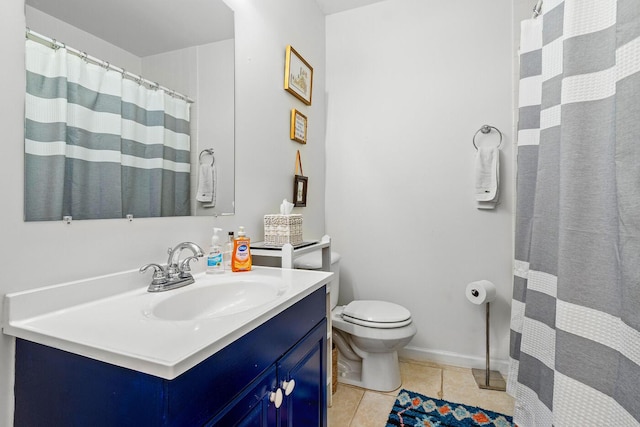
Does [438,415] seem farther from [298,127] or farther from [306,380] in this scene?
[298,127]

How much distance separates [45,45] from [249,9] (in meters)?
1.01

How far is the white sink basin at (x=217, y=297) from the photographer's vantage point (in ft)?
3.03

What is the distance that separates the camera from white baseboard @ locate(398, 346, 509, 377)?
6.46 feet

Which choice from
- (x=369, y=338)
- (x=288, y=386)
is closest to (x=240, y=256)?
(x=288, y=386)

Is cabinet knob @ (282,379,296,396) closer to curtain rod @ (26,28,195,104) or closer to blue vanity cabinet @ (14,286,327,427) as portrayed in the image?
blue vanity cabinet @ (14,286,327,427)

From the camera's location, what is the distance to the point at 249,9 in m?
1.54

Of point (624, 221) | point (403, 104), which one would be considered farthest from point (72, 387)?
point (403, 104)

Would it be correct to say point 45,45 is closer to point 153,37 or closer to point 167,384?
point 153,37

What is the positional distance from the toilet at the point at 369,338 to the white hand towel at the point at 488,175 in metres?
0.86

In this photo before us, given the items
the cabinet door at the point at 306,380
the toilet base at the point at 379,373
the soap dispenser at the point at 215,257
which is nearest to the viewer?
the cabinet door at the point at 306,380

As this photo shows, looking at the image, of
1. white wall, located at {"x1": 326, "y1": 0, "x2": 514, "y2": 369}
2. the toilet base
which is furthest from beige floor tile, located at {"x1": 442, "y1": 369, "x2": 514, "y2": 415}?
the toilet base

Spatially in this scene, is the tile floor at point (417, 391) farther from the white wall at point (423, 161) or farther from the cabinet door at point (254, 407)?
the cabinet door at point (254, 407)

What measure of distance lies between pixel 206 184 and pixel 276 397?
2.72 ft

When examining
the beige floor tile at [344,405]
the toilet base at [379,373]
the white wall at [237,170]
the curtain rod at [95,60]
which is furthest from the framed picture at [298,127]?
the beige floor tile at [344,405]
